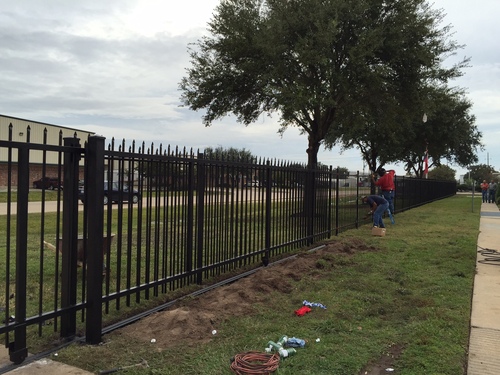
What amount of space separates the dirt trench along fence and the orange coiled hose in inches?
54.8

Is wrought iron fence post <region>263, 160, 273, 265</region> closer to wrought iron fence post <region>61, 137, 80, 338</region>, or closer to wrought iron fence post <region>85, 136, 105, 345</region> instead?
wrought iron fence post <region>85, 136, 105, 345</region>

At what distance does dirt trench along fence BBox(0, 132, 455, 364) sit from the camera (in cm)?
381

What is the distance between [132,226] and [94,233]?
276 cm

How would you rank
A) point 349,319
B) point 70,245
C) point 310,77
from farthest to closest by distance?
point 310,77
point 349,319
point 70,245

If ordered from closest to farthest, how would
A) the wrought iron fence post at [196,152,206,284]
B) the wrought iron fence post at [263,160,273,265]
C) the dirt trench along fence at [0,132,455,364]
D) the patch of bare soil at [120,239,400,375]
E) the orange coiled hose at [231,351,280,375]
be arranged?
the orange coiled hose at [231,351,280,375] → the dirt trench along fence at [0,132,455,364] → the patch of bare soil at [120,239,400,375] → the wrought iron fence post at [196,152,206,284] → the wrought iron fence post at [263,160,273,265]

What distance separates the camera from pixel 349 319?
4.83 m

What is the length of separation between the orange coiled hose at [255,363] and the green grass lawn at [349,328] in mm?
74

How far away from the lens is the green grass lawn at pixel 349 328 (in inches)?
144

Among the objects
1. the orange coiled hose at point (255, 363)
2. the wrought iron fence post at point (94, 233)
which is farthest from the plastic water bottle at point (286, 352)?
the wrought iron fence post at point (94, 233)

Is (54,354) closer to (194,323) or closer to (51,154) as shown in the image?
(194,323)

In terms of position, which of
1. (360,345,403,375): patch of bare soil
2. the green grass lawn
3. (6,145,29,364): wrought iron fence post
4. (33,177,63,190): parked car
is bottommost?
(360,345,403,375): patch of bare soil

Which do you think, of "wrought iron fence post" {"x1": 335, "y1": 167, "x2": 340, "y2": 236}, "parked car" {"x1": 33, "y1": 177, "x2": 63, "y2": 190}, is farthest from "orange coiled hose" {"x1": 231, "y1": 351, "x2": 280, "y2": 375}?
"wrought iron fence post" {"x1": 335, "y1": 167, "x2": 340, "y2": 236}

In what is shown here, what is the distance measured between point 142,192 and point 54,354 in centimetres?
186

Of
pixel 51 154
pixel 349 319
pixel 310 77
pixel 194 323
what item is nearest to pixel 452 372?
pixel 349 319
